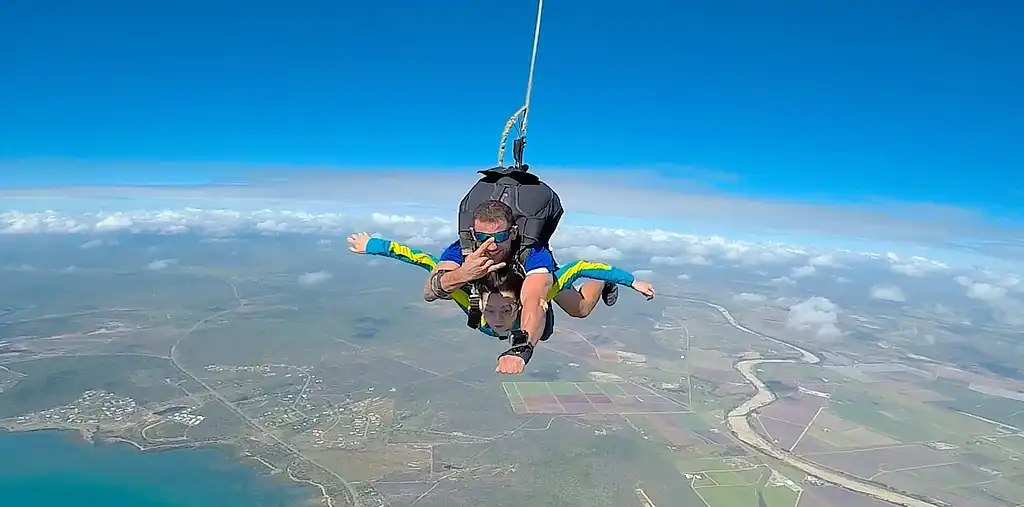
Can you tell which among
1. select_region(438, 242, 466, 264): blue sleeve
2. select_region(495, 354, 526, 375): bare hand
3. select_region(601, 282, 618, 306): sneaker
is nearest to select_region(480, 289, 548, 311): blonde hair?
select_region(438, 242, 466, 264): blue sleeve

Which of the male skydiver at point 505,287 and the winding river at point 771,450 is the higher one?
the male skydiver at point 505,287

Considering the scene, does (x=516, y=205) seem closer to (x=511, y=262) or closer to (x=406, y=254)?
(x=511, y=262)

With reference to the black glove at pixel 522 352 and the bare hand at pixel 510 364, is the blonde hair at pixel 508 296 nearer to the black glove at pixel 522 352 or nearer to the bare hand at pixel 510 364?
the black glove at pixel 522 352

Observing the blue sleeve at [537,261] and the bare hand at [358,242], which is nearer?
Result: the blue sleeve at [537,261]

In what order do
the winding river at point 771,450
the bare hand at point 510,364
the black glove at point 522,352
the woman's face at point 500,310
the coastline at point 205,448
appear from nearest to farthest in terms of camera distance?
the bare hand at point 510,364
the black glove at point 522,352
the woman's face at point 500,310
the winding river at point 771,450
the coastline at point 205,448

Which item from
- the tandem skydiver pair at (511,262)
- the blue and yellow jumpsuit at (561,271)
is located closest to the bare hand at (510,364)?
the tandem skydiver pair at (511,262)

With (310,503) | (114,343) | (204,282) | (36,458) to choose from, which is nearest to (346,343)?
(114,343)

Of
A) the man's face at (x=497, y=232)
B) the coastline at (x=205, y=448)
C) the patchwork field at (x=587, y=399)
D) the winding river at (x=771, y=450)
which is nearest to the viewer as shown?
the man's face at (x=497, y=232)
